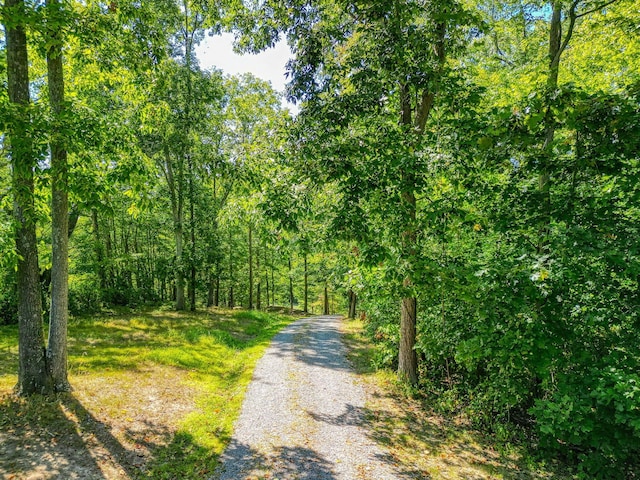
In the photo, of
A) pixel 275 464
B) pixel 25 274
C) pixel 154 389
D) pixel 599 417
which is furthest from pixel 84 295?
pixel 599 417

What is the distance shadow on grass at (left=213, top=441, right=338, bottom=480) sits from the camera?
5.01 meters

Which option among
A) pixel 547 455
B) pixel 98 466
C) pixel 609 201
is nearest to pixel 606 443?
pixel 547 455

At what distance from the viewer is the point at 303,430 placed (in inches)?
253

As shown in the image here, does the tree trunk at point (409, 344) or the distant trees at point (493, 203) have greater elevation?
the distant trees at point (493, 203)

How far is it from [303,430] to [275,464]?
1.19 m

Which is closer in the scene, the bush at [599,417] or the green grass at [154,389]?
the bush at [599,417]

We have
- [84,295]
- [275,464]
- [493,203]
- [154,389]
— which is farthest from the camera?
[84,295]

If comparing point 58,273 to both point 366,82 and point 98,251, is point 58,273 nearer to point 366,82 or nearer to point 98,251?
point 366,82

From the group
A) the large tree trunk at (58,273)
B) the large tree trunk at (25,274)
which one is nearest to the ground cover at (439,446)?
the large tree trunk at (58,273)

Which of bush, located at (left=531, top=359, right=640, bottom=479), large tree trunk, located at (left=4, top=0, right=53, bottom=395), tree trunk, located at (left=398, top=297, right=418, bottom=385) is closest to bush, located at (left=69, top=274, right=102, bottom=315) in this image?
large tree trunk, located at (left=4, top=0, right=53, bottom=395)

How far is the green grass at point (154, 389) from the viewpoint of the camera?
572cm

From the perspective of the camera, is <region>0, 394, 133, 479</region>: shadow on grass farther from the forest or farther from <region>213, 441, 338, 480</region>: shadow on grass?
<region>213, 441, 338, 480</region>: shadow on grass

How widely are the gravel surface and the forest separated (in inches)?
81.9

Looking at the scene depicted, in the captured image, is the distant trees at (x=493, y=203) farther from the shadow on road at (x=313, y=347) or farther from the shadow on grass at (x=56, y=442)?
the shadow on grass at (x=56, y=442)
